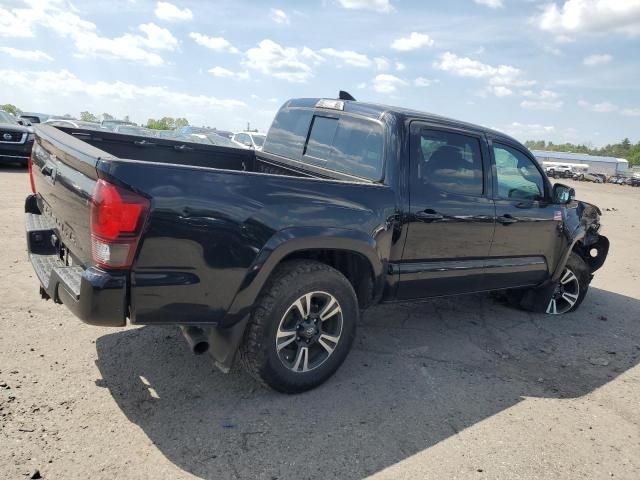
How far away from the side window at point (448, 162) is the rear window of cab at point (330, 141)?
322mm

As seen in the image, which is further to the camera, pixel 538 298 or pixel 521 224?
pixel 538 298

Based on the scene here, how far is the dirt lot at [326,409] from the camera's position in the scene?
8.93ft

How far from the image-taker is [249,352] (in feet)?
10.4

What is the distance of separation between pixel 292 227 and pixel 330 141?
1514 mm

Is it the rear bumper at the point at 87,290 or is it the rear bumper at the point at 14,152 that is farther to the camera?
the rear bumper at the point at 14,152

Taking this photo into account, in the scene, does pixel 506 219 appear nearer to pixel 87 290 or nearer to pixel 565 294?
pixel 565 294

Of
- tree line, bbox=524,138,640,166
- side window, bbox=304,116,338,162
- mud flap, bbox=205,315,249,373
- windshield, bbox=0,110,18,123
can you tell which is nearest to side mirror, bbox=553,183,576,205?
side window, bbox=304,116,338,162

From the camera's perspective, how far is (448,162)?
4133 mm

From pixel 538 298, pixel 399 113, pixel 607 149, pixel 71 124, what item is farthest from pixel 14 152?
pixel 607 149

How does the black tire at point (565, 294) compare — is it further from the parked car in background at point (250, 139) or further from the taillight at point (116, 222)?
the parked car in background at point (250, 139)

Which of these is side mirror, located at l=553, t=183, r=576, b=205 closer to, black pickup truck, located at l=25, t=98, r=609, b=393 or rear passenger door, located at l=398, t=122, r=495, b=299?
black pickup truck, located at l=25, t=98, r=609, b=393

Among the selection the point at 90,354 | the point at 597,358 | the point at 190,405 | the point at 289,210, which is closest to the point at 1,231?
the point at 90,354

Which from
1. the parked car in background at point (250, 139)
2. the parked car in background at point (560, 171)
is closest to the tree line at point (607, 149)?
the parked car in background at point (560, 171)

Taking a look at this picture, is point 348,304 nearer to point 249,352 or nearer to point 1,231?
point 249,352
